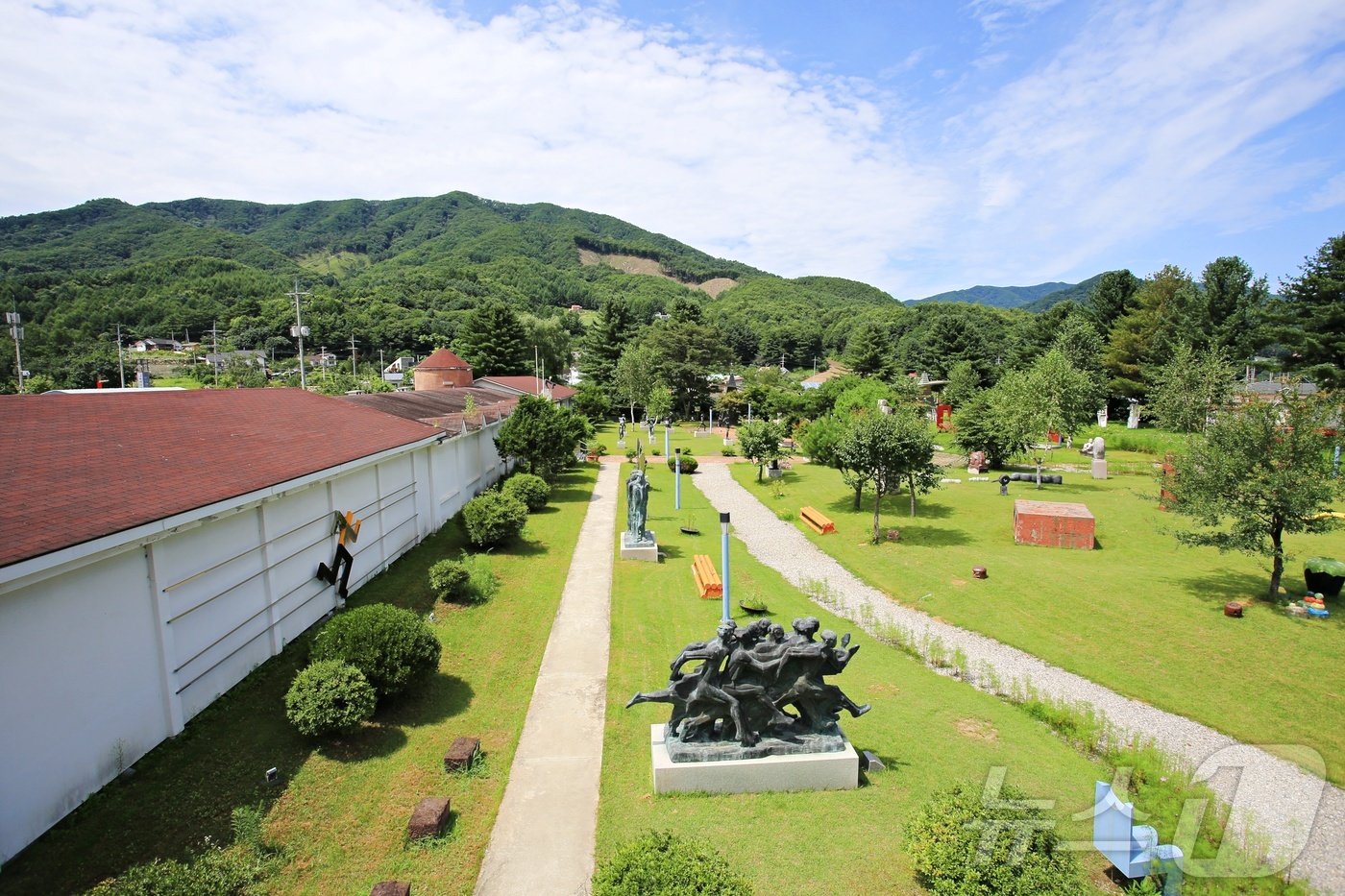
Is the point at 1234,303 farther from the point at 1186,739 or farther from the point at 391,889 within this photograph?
the point at 391,889

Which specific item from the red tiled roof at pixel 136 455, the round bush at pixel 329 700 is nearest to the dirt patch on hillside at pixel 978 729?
the round bush at pixel 329 700

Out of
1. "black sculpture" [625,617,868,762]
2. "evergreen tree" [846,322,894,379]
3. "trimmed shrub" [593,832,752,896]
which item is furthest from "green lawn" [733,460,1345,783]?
"evergreen tree" [846,322,894,379]

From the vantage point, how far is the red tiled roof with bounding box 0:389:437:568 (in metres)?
7.15

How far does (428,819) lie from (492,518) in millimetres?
11602

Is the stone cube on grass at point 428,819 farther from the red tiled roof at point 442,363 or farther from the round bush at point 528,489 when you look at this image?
the red tiled roof at point 442,363

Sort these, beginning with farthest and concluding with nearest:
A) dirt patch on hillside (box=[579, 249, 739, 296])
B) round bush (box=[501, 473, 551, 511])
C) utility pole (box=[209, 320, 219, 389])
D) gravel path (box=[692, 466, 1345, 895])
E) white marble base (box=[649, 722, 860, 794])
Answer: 1. dirt patch on hillside (box=[579, 249, 739, 296])
2. utility pole (box=[209, 320, 219, 389])
3. round bush (box=[501, 473, 551, 511])
4. white marble base (box=[649, 722, 860, 794])
5. gravel path (box=[692, 466, 1345, 895])

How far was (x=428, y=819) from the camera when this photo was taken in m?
6.80

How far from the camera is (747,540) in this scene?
2211 cm

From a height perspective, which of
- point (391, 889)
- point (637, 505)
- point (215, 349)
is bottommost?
point (391, 889)

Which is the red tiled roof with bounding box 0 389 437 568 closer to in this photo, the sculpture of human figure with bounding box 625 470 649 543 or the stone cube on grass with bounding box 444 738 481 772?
the stone cube on grass with bounding box 444 738 481 772

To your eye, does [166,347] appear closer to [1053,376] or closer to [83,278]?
[83,278]

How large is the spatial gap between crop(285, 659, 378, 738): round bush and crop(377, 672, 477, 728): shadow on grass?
75 cm

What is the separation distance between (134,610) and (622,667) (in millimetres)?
7027

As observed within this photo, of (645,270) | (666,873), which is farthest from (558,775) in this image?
(645,270)
